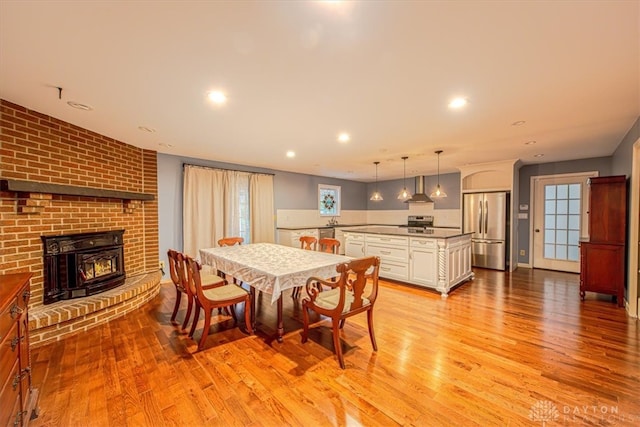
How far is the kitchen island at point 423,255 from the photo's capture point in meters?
3.94

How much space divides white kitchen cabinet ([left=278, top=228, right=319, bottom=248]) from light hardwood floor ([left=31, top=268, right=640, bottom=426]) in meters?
Answer: 2.85

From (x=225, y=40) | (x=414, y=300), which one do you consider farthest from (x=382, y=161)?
(x=225, y=40)

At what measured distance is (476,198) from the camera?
5.66 meters

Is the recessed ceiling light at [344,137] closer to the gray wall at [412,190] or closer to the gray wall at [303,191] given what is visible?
the gray wall at [303,191]

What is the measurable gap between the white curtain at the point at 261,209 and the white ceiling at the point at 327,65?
222 centimetres

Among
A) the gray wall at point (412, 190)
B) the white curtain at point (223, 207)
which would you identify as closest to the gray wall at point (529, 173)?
the gray wall at point (412, 190)

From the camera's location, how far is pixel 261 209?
5.72m

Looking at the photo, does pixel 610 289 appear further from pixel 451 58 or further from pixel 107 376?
pixel 107 376

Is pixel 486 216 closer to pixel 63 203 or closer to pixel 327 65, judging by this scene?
pixel 327 65

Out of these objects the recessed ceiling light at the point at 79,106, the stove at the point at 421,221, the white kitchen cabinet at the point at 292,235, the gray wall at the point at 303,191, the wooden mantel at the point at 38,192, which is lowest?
the white kitchen cabinet at the point at 292,235

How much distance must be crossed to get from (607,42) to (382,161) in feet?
12.3

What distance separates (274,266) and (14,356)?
1.69 m

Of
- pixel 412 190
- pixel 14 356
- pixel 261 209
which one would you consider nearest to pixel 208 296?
pixel 14 356

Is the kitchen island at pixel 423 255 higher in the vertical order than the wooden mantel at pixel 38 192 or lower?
lower
